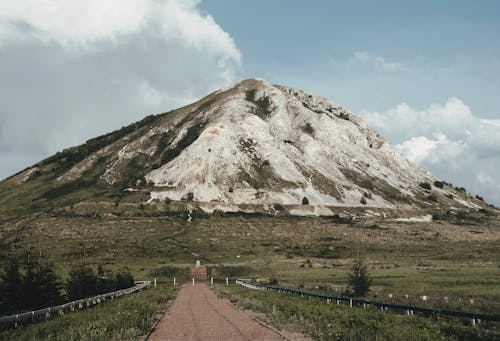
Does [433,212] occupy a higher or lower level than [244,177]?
lower

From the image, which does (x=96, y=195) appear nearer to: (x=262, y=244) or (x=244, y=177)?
(x=244, y=177)

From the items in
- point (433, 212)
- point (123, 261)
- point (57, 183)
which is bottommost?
point (123, 261)

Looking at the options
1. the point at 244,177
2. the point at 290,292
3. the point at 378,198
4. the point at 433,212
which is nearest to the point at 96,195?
the point at 244,177

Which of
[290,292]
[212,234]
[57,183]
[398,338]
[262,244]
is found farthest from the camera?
[57,183]

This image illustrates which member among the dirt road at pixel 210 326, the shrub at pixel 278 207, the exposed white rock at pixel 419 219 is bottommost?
the dirt road at pixel 210 326

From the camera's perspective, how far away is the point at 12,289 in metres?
32.1

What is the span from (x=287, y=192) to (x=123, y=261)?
Result: 82532 mm

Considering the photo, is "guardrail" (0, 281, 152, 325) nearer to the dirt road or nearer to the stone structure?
the dirt road

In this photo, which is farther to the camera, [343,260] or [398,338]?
[343,260]

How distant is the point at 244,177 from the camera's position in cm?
17050

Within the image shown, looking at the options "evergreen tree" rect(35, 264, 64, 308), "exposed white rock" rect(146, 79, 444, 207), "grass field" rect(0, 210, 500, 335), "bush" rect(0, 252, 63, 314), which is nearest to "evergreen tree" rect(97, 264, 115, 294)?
"evergreen tree" rect(35, 264, 64, 308)

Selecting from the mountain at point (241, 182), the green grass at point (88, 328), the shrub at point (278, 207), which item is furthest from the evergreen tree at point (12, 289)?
the shrub at point (278, 207)

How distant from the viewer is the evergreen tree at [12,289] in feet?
104

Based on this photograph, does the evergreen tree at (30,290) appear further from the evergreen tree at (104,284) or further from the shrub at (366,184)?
the shrub at (366,184)
